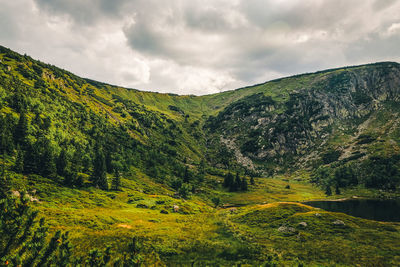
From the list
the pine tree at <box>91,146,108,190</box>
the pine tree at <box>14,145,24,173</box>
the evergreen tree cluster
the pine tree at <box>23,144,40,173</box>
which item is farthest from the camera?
the pine tree at <box>91,146,108,190</box>

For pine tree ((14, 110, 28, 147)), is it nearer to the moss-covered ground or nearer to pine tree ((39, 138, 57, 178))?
pine tree ((39, 138, 57, 178))

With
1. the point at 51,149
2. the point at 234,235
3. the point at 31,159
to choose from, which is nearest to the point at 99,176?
the point at 31,159

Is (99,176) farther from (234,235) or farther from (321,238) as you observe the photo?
(321,238)

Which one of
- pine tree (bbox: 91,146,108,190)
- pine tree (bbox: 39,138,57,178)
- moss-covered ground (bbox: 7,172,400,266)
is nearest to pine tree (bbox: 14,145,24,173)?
moss-covered ground (bbox: 7,172,400,266)

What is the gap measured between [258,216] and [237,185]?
11919 centimetres

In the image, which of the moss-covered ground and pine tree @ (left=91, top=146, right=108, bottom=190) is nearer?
the moss-covered ground

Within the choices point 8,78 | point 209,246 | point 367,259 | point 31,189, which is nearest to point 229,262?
point 209,246

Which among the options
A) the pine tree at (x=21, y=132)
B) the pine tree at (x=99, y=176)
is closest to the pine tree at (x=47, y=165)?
the pine tree at (x=99, y=176)

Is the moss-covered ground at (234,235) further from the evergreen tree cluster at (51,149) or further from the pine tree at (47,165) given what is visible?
the evergreen tree cluster at (51,149)

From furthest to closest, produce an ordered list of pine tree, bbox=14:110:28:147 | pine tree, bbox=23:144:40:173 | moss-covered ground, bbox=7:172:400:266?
pine tree, bbox=14:110:28:147 → pine tree, bbox=23:144:40:173 → moss-covered ground, bbox=7:172:400:266

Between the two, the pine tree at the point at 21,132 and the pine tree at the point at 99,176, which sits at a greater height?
the pine tree at the point at 21,132

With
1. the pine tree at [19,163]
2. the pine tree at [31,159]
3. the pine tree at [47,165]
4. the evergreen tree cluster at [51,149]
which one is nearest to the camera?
the pine tree at [19,163]

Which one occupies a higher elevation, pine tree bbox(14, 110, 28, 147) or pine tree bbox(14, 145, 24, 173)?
pine tree bbox(14, 110, 28, 147)

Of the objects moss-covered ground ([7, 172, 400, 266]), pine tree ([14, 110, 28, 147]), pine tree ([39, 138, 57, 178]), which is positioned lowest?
moss-covered ground ([7, 172, 400, 266])
